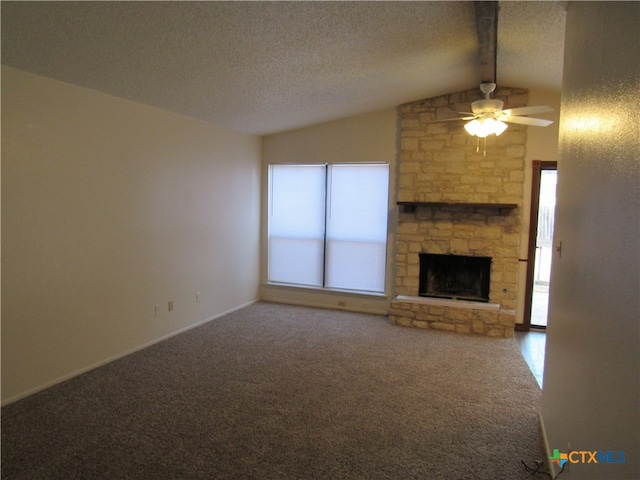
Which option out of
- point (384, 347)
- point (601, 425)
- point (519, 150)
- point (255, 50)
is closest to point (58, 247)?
point (255, 50)

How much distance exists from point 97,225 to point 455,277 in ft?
14.7

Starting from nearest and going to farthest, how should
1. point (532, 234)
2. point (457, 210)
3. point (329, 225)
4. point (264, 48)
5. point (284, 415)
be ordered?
point (284, 415), point (264, 48), point (532, 234), point (457, 210), point (329, 225)

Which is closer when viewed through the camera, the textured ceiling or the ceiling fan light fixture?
the textured ceiling

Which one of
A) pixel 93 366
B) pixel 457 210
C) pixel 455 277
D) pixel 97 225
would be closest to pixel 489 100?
pixel 457 210

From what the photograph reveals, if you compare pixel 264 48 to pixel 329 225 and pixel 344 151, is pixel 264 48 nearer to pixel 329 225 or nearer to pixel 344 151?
pixel 344 151

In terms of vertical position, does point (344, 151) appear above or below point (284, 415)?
above

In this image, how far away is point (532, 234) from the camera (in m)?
5.39

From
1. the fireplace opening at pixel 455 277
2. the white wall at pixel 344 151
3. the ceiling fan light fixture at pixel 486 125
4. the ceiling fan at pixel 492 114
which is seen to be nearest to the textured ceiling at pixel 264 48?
the ceiling fan at pixel 492 114

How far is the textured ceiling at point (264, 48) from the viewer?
262cm

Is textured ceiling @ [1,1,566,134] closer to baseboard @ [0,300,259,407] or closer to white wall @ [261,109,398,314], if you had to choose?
white wall @ [261,109,398,314]

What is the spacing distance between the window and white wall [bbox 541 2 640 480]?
3418 mm

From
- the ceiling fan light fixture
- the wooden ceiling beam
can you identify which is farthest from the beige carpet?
the wooden ceiling beam

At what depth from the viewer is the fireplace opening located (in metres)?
5.56

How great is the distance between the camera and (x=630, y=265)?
131 cm
